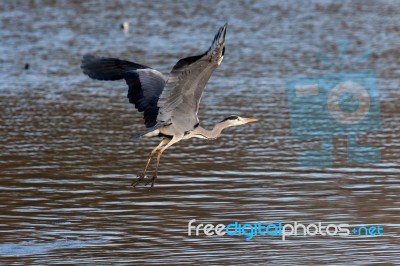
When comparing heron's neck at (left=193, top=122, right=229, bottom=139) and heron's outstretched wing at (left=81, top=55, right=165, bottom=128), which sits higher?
heron's outstretched wing at (left=81, top=55, right=165, bottom=128)

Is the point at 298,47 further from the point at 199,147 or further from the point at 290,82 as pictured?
the point at 199,147

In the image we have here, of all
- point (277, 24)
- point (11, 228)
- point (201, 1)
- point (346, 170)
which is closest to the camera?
point (11, 228)

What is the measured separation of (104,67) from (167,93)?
122 cm

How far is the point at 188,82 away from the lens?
891cm

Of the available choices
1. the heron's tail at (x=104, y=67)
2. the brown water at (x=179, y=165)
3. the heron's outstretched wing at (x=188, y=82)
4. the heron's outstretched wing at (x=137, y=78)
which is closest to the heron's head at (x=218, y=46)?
the heron's outstretched wing at (x=188, y=82)

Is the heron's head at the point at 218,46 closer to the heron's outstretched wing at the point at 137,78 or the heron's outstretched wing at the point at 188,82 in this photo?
the heron's outstretched wing at the point at 188,82

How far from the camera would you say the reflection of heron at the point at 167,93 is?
8.73m

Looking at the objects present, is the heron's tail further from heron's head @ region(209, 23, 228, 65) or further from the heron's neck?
heron's head @ region(209, 23, 228, 65)

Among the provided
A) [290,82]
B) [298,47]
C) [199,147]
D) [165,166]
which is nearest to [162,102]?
[165,166]

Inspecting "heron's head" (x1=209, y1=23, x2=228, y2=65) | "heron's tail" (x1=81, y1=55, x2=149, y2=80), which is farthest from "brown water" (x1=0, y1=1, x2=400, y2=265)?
"heron's head" (x1=209, y1=23, x2=228, y2=65)

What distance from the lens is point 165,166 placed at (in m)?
11.9

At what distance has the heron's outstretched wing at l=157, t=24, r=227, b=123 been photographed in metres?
8.34

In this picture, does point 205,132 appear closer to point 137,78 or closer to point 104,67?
point 137,78

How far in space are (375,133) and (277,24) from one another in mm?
11163
